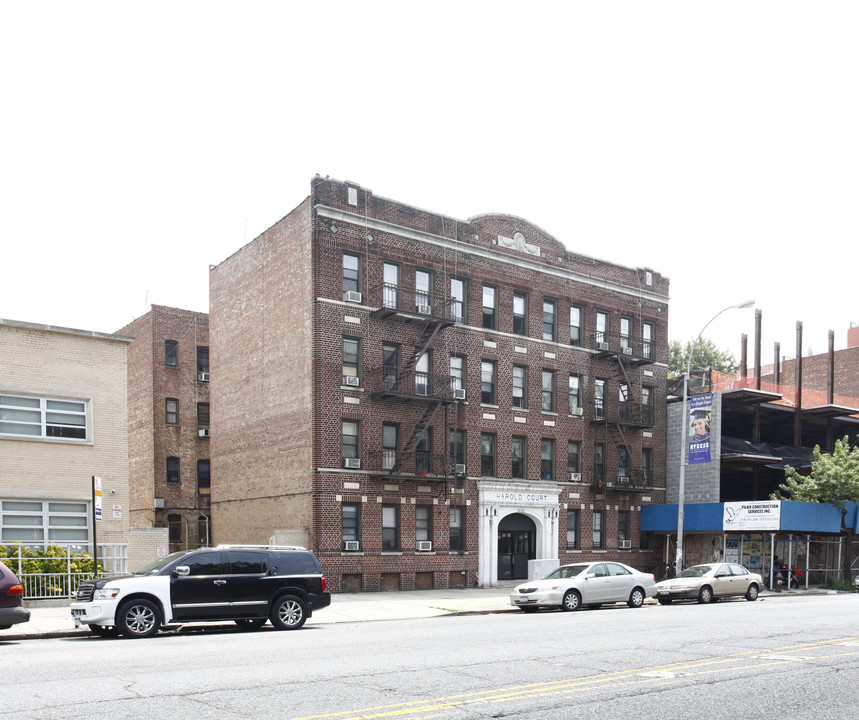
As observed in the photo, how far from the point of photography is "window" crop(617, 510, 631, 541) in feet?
129

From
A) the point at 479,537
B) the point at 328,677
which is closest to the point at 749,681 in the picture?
the point at 328,677

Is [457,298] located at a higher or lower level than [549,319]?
higher

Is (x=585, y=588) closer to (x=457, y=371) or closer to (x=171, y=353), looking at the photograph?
(x=457, y=371)

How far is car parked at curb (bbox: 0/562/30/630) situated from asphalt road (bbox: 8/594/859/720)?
0.46 meters

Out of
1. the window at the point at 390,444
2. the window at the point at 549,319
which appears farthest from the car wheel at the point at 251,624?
the window at the point at 549,319

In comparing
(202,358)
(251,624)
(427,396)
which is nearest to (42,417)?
(251,624)

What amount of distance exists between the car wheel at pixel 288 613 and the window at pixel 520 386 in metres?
19.2

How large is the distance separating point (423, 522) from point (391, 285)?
884 cm

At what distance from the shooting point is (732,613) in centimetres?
2102

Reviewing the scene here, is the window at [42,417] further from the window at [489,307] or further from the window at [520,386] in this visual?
the window at [520,386]

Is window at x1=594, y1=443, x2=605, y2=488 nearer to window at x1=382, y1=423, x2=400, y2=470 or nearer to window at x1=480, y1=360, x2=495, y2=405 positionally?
window at x1=480, y1=360, x2=495, y2=405

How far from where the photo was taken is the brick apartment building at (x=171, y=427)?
42.1 meters

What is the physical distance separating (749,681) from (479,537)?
23.9 m

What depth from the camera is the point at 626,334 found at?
40.8 metres
